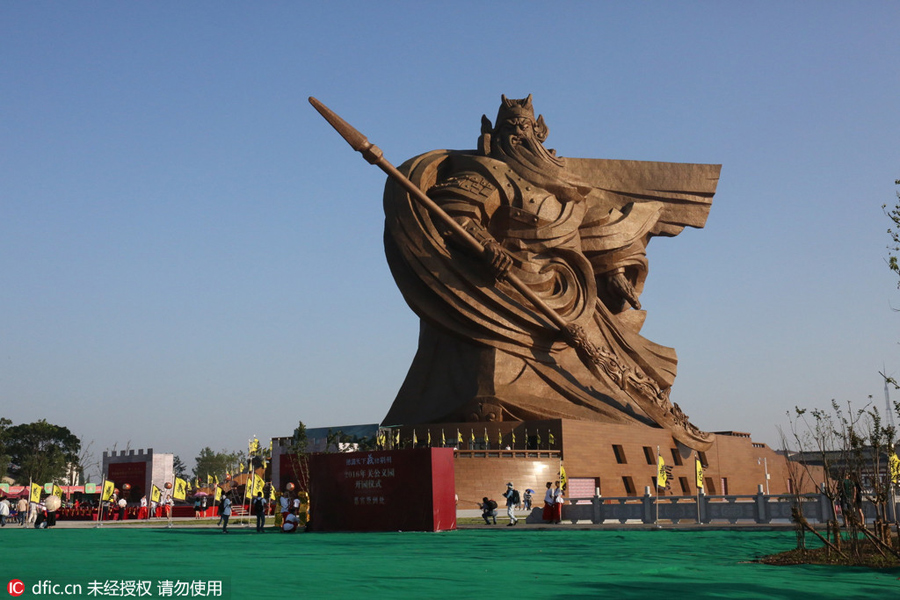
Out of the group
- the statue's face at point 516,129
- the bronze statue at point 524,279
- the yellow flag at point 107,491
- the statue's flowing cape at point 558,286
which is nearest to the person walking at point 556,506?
the bronze statue at point 524,279

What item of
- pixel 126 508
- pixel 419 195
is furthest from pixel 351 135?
pixel 126 508

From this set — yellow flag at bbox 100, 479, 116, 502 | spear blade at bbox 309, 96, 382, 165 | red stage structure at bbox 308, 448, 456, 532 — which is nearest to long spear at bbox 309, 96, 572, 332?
spear blade at bbox 309, 96, 382, 165

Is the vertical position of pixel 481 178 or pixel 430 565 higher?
pixel 481 178

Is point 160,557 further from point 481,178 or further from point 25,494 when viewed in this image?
point 25,494

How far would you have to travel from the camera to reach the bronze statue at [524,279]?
2955cm

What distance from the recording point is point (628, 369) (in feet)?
106

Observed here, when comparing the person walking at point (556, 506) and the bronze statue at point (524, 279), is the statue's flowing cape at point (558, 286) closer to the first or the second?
the bronze statue at point (524, 279)

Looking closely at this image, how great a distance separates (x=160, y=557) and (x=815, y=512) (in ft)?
43.6

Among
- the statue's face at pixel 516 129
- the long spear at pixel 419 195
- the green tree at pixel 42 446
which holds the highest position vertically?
the statue's face at pixel 516 129

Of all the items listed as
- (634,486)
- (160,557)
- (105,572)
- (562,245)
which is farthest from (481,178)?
(105,572)

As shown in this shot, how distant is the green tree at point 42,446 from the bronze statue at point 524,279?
1680 inches

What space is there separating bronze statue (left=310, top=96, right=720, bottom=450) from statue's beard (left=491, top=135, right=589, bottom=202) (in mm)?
51

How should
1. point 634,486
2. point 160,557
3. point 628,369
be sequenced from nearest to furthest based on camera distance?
point 160,557, point 634,486, point 628,369

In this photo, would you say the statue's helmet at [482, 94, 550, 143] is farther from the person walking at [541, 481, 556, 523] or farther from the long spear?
the person walking at [541, 481, 556, 523]
